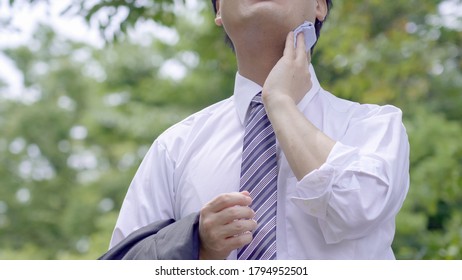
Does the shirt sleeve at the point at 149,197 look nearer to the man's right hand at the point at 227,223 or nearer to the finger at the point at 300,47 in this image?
the man's right hand at the point at 227,223

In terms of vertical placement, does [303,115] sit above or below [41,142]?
below

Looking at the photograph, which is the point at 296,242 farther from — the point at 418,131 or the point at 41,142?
the point at 41,142

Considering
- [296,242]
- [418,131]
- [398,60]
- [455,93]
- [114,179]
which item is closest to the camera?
[296,242]

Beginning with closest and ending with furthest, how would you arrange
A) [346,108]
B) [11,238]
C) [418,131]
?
[346,108]
[418,131]
[11,238]

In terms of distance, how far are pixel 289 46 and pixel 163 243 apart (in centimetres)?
70

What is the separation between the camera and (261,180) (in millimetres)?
2621

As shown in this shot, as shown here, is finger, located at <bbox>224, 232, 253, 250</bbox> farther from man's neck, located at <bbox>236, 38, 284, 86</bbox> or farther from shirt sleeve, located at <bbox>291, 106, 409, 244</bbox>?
man's neck, located at <bbox>236, 38, 284, 86</bbox>

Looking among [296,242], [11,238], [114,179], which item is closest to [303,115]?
[296,242]

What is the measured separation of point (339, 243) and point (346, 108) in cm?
45

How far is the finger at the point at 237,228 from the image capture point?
2402 mm

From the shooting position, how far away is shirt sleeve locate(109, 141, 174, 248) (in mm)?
2736

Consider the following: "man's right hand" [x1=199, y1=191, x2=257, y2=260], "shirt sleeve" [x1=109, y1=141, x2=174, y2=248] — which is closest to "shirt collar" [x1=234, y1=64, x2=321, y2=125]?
"shirt sleeve" [x1=109, y1=141, x2=174, y2=248]
